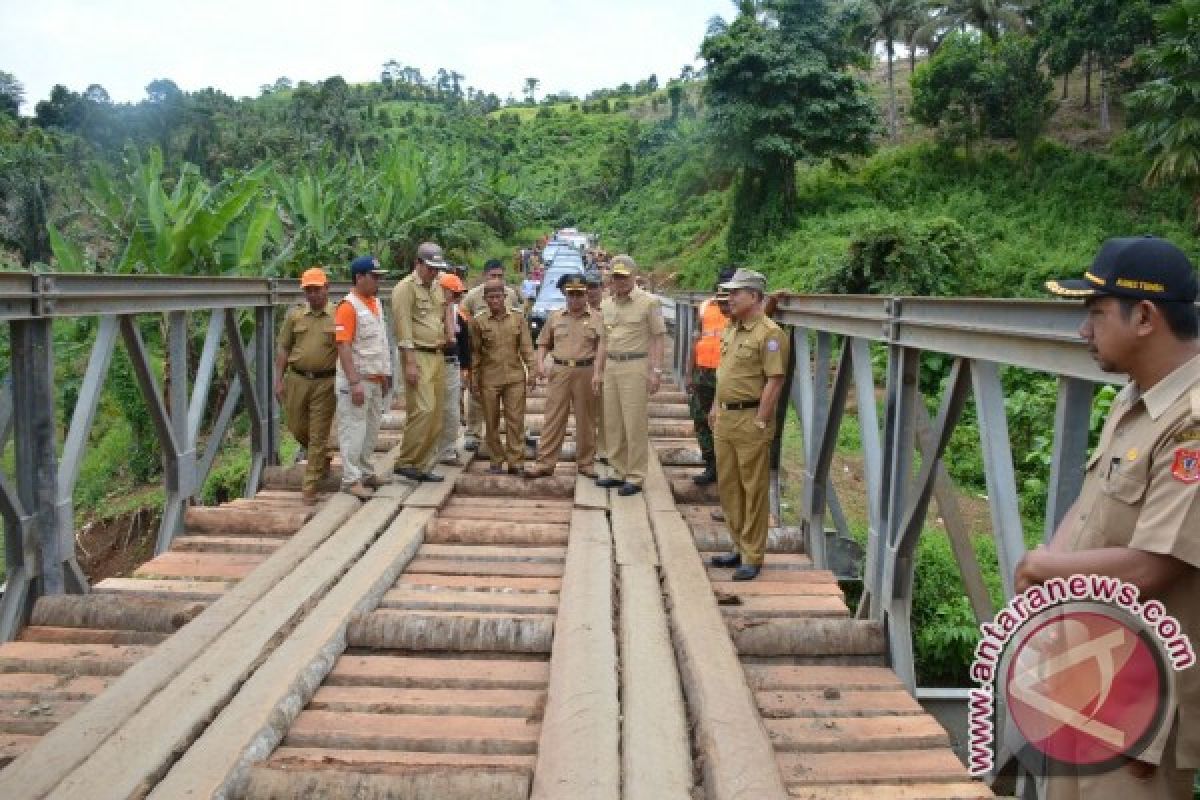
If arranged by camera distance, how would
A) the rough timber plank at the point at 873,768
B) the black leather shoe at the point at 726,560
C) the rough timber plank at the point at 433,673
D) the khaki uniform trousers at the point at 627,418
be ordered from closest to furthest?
the rough timber plank at the point at 873,768, the rough timber plank at the point at 433,673, the black leather shoe at the point at 726,560, the khaki uniform trousers at the point at 627,418

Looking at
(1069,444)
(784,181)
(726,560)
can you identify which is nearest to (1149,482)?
(1069,444)

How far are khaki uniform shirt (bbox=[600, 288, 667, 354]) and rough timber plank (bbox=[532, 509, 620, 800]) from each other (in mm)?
2122

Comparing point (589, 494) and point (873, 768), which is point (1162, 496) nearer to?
point (873, 768)

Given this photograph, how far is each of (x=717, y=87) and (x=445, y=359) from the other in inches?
960

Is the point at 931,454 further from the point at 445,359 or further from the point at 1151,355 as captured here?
the point at 445,359

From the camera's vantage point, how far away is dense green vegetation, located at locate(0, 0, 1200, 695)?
397 inches

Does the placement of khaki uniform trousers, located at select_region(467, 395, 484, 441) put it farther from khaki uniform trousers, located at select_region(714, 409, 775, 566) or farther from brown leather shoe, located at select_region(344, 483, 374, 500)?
khaki uniform trousers, located at select_region(714, 409, 775, 566)

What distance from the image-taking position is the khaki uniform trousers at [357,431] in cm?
549

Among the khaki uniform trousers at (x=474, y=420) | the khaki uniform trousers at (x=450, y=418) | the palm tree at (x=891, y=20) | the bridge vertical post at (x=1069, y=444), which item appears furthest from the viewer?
the palm tree at (x=891, y=20)

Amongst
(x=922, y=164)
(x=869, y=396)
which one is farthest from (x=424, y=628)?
(x=922, y=164)

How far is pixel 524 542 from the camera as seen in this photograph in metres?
4.81

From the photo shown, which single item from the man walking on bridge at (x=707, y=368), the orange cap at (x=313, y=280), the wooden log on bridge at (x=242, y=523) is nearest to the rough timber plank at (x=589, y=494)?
the man walking on bridge at (x=707, y=368)

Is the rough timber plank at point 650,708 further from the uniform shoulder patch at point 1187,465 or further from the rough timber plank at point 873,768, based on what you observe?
the uniform shoulder patch at point 1187,465

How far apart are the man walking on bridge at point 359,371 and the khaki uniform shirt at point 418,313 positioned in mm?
136
